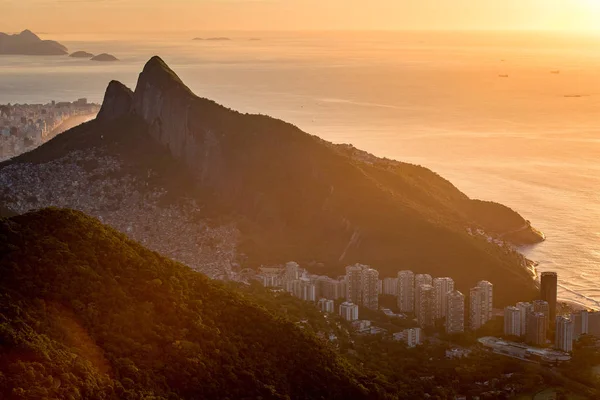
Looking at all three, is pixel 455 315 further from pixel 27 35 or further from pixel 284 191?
pixel 27 35

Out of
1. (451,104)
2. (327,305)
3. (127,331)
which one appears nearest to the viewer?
(127,331)

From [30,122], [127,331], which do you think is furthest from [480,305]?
[30,122]

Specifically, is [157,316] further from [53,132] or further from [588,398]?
[53,132]

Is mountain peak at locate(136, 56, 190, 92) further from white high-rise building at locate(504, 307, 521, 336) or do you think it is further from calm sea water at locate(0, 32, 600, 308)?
white high-rise building at locate(504, 307, 521, 336)

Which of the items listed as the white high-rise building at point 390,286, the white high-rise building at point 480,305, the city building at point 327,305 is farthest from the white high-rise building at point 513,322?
the city building at point 327,305

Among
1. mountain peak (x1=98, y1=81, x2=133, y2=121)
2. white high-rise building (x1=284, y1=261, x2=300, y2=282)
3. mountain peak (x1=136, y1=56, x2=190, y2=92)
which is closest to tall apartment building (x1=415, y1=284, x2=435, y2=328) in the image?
→ white high-rise building (x1=284, y1=261, x2=300, y2=282)
